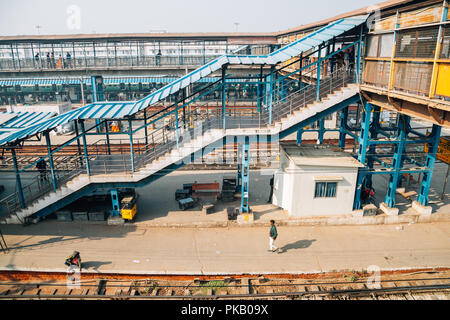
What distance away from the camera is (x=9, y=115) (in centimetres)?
1711

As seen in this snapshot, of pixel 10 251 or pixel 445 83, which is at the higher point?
pixel 445 83

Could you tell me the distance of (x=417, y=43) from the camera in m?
11.5

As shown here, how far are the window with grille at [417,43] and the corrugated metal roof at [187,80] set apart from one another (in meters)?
2.57

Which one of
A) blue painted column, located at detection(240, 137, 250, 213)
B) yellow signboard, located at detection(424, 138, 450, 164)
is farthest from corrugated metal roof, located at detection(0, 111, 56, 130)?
yellow signboard, located at detection(424, 138, 450, 164)

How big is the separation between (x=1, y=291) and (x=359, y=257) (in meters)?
13.6

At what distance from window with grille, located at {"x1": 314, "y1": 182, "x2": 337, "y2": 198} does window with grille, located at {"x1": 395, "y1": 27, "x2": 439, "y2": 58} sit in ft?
20.4

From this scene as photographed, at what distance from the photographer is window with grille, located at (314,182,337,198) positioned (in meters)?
14.8

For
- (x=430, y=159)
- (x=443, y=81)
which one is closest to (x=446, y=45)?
(x=443, y=81)

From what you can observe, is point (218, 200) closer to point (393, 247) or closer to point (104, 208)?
point (104, 208)

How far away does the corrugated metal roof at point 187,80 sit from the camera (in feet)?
44.9

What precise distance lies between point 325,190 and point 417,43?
712cm

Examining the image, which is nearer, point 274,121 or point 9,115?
point 274,121

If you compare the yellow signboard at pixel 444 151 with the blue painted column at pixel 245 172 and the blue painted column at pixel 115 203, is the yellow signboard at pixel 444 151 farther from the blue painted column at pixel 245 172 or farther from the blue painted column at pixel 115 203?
the blue painted column at pixel 115 203

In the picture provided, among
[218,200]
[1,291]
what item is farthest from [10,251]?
[218,200]
